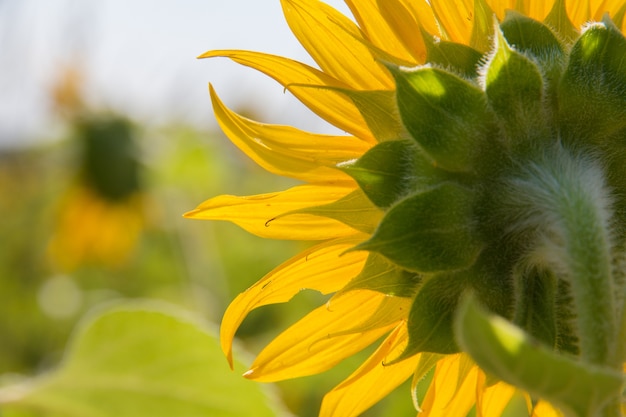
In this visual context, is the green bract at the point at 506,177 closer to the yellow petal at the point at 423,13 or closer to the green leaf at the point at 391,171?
the green leaf at the point at 391,171

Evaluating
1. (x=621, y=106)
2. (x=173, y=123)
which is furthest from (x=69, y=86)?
(x=621, y=106)

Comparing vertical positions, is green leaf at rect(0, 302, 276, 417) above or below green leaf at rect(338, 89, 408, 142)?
below

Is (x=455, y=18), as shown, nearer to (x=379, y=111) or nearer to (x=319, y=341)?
(x=379, y=111)

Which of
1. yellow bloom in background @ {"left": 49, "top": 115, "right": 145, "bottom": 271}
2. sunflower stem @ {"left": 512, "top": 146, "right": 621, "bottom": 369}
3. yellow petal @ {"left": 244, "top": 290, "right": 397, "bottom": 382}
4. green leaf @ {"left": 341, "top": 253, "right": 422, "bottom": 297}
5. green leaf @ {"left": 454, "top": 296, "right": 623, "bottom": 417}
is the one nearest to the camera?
green leaf @ {"left": 454, "top": 296, "right": 623, "bottom": 417}

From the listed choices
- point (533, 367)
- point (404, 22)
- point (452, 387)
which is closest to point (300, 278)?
point (452, 387)

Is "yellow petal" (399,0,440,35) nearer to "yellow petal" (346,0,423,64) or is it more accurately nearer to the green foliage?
"yellow petal" (346,0,423,64)

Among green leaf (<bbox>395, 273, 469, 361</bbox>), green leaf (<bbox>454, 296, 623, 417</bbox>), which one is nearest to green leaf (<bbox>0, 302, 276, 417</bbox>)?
green leaf (<bbox>395, 273, 469, 361</bbox>)
